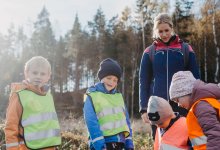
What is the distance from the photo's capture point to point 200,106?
3447 millimetres

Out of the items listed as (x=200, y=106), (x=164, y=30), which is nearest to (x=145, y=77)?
(x=164, y=30)

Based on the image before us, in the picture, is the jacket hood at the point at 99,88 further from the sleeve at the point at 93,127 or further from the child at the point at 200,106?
the child at the point at 200,106

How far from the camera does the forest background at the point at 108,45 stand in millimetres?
37156

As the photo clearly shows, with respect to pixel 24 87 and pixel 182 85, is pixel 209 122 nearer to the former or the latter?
pixel 182 85

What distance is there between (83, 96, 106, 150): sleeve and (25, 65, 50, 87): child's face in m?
0.67

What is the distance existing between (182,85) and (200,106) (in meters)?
0.38

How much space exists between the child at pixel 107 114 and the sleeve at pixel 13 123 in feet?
2.90

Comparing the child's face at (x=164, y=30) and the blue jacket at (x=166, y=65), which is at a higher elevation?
the child's face at (x=164, y=30)

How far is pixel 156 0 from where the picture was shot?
39500mm

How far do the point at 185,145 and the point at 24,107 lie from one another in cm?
203

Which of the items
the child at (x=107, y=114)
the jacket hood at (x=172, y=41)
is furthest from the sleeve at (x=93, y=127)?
the jacket hood at (x=172, y=41)

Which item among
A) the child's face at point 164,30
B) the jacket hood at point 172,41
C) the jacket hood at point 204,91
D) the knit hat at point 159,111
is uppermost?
the child's face at point 164,30

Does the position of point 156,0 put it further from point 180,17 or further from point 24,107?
point 24,107

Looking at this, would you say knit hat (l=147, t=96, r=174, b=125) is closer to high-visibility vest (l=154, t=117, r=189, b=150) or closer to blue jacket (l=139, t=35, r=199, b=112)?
high-visibility vest (l=154, t=117, r=189, b=150)
